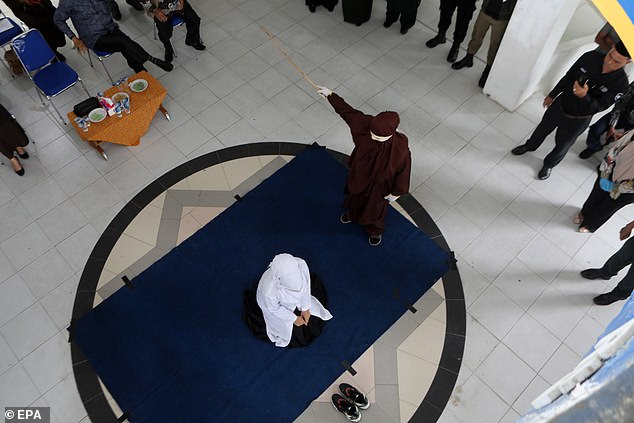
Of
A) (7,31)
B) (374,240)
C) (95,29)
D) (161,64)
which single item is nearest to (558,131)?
(374,240)

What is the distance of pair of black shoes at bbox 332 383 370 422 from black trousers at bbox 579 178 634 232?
3194mm

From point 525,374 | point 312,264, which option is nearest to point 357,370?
point 312,264

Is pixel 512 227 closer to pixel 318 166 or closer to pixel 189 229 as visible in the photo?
pixel 318 166

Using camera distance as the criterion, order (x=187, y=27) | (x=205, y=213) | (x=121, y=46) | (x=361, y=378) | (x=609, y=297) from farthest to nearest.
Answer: (x=187, y=27)
(x=121, y=46)
(x=205, y=213)
(x=609, y=297)
(x=361, y=378)

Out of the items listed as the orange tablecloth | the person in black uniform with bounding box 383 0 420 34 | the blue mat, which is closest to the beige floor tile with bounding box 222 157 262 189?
the blue mat

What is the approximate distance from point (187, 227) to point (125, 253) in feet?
2.37

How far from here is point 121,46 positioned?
600 centimetres

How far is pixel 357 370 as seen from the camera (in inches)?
176

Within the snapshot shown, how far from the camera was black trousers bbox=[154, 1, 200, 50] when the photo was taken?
249 inches

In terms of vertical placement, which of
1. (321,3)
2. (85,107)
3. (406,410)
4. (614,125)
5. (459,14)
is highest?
(459,14)

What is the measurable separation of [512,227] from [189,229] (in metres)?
3.73

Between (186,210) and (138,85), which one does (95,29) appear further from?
(186,210)

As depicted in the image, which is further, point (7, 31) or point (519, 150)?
point (7, 31)

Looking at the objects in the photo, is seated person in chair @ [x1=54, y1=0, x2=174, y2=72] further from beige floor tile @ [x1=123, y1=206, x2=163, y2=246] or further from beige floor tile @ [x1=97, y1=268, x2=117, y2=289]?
beige floor tile @ [x1=97, y1=268, x2=117, y2=289]
